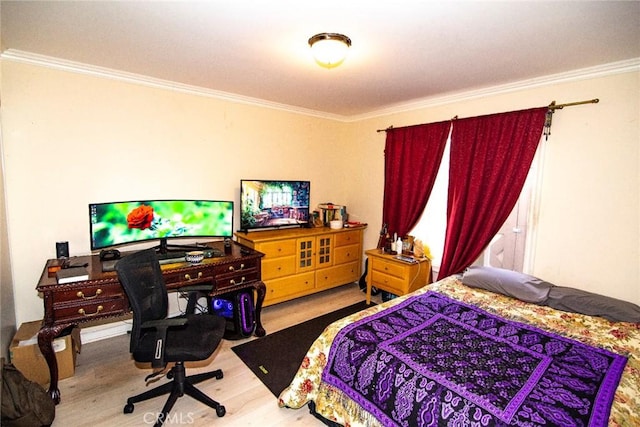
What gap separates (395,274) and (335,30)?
8.16 ft

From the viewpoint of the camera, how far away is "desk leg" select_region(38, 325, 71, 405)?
1.97 m

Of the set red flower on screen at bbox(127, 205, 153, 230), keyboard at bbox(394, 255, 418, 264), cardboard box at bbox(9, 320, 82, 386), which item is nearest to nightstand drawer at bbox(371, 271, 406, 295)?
keyboard at bbox(394, 255, 418, 264)

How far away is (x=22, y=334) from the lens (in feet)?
7.34

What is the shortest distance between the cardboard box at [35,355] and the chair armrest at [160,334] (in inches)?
40.3

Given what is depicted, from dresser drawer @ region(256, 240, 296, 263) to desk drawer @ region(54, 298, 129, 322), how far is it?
133 cm

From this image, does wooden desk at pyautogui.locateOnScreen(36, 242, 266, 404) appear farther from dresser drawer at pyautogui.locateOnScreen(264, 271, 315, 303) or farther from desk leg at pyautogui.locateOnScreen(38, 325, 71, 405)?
dresser drawer at pyautogui.locateOnScreen(264, 271, 315, 303)

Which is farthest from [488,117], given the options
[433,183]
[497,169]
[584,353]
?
[584,353]

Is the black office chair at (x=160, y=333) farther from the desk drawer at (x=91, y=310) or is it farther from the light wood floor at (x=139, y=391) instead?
the desk drawer at (x=91, y=310)

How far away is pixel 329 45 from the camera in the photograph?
1.87m

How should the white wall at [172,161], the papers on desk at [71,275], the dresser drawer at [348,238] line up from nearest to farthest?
the papers on desk at [71,275]
the white wall at [172,161]
the dresser drawer at [348,238]

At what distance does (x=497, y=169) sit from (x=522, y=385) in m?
1.98

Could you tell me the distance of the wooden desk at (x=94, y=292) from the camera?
78.6 inches

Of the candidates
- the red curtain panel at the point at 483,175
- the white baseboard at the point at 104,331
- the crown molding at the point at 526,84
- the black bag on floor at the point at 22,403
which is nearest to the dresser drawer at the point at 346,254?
the red curtain panel at the point at 483,175

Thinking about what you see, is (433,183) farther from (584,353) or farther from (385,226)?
(584,353)
